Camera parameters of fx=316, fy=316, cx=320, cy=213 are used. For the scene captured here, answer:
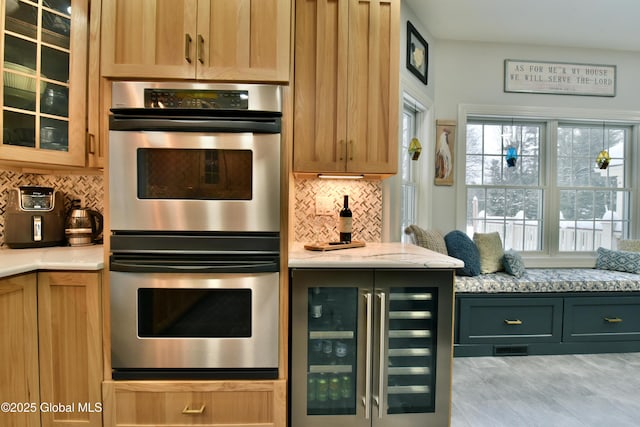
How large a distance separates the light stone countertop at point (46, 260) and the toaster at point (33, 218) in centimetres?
8

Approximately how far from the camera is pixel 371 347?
1591mm

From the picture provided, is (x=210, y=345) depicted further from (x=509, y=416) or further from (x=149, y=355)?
(x=509, y=416)

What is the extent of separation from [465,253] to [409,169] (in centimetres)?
96

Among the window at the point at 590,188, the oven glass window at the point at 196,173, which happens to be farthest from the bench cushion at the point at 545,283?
the oven glass window at the point at 196,173

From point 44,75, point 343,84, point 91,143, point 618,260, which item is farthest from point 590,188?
point 44,75

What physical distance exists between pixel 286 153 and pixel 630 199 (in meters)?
4.36

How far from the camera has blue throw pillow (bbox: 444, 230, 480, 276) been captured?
110 inches

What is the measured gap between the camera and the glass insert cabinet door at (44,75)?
1606 mm

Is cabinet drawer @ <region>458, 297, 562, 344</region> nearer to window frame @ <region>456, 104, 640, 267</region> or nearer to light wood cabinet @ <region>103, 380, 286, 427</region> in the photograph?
window frame @ <region>456, 104, 640, 267</region>

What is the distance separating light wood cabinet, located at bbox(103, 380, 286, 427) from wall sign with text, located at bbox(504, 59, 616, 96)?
12.1 feet

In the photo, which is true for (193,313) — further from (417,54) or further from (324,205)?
(417,54)

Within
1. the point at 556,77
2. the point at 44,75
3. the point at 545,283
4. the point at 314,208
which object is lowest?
the point at 545,283

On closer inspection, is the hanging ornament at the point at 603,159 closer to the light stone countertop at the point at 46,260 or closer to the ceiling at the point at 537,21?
the ceiling at the point at 537,21

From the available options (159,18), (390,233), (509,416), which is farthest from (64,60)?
(509,416)
